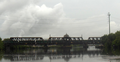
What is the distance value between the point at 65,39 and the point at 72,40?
272 inches

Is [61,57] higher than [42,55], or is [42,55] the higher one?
[61,57]

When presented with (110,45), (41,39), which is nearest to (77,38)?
(41,39)

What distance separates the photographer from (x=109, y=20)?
54781 mm

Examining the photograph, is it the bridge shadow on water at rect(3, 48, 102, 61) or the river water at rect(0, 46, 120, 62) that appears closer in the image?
the river water at rect(0, 46, 120, 62)

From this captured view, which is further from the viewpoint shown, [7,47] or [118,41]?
[7,47]

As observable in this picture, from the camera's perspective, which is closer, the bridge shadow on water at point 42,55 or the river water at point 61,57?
the river water at point 61,57

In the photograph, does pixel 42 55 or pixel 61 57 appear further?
pixel 42 55

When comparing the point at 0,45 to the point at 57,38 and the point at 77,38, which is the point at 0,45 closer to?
the point at 57,38

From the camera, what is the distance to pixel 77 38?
9588 centimetres

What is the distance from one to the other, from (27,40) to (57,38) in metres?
19.5

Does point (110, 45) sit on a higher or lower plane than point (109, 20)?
lower

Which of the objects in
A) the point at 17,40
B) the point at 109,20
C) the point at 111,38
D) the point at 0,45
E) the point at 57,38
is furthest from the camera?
the point at 57,38

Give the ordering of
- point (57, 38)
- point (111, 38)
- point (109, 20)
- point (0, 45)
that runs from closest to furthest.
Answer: point (109, 20) → point (111, 38) → point (0, 45) → point (57, 38)

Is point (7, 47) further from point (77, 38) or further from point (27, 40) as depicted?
point (77, 38)
